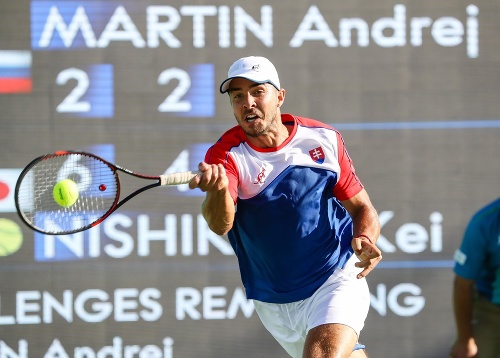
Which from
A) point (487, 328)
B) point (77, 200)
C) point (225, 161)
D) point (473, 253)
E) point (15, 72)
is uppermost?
point (15, 72)

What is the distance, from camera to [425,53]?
5277mm

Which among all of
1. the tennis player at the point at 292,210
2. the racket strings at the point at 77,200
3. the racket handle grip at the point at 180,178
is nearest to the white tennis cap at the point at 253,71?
the tennis player at the point at 292,210

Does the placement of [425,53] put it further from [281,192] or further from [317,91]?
[281,192]

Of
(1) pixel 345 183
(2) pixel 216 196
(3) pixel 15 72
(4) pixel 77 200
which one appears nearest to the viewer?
(2) pixel 216 196

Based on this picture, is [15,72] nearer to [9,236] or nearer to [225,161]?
[9,236]

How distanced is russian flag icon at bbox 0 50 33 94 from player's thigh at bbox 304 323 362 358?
2183 millimetres

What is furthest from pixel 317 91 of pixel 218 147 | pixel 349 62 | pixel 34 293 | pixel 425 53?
pixel 34 293

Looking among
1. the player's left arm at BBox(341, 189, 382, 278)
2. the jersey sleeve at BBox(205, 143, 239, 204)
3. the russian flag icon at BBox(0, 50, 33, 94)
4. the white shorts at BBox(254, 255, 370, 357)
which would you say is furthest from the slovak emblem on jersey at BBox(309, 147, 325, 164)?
the russian flag icon at BBox(0, 50, 33, 94)

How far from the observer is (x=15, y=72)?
508cm

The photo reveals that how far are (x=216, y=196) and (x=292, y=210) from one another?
0.45 meters

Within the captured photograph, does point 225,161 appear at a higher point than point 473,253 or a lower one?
higher

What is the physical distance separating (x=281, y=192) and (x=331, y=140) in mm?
325

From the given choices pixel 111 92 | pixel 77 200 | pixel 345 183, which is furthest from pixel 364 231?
pixel 111 92

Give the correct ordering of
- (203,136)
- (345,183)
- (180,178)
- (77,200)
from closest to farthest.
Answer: (180,178) → (345,183) → (77,200) → (203,136)
